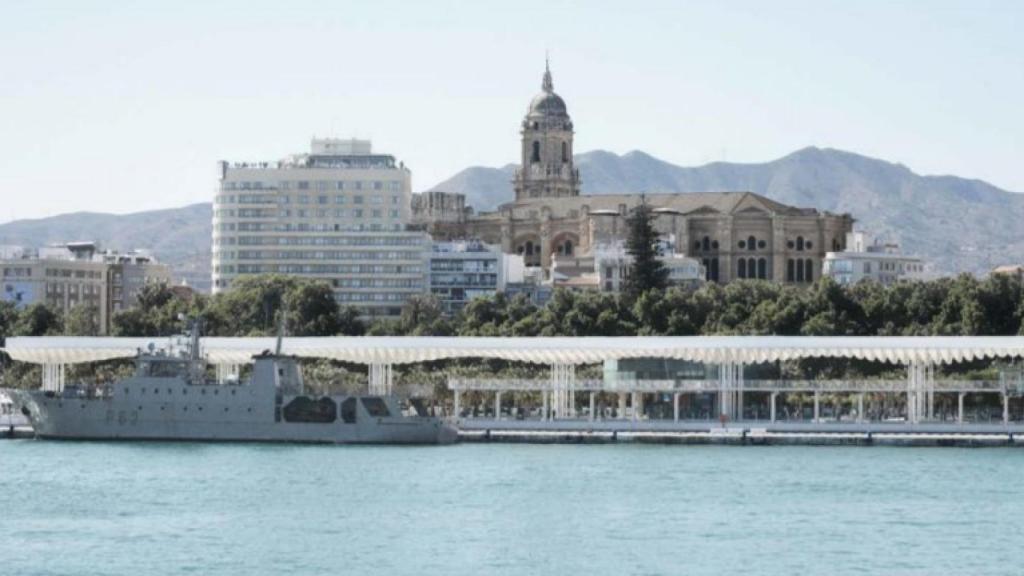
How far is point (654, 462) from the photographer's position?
104 meters

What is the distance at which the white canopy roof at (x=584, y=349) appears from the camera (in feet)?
398

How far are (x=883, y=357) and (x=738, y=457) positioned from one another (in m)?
16.9

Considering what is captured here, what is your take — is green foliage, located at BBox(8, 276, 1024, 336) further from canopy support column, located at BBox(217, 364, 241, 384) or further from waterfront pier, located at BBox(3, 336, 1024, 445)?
waterfront pier, located at BBox(3, 336, 1024, 445)

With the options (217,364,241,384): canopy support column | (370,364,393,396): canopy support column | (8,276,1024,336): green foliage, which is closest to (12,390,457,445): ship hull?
(370,364,393,396): canopy support column

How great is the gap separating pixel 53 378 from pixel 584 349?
31112mm

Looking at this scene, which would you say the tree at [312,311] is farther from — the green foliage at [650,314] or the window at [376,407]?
the window at [376,407]

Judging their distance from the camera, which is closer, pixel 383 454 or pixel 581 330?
pixel 383 454

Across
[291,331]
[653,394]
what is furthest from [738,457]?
[291,331]

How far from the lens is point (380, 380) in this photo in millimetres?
129750

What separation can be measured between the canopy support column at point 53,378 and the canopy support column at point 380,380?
52.5ft

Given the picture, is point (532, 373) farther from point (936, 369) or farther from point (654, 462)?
point (654, 462)

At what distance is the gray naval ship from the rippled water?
3535 mm

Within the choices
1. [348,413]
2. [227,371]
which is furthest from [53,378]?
[348,413]

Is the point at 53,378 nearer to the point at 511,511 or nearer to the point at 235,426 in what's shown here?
the point at 235,426
